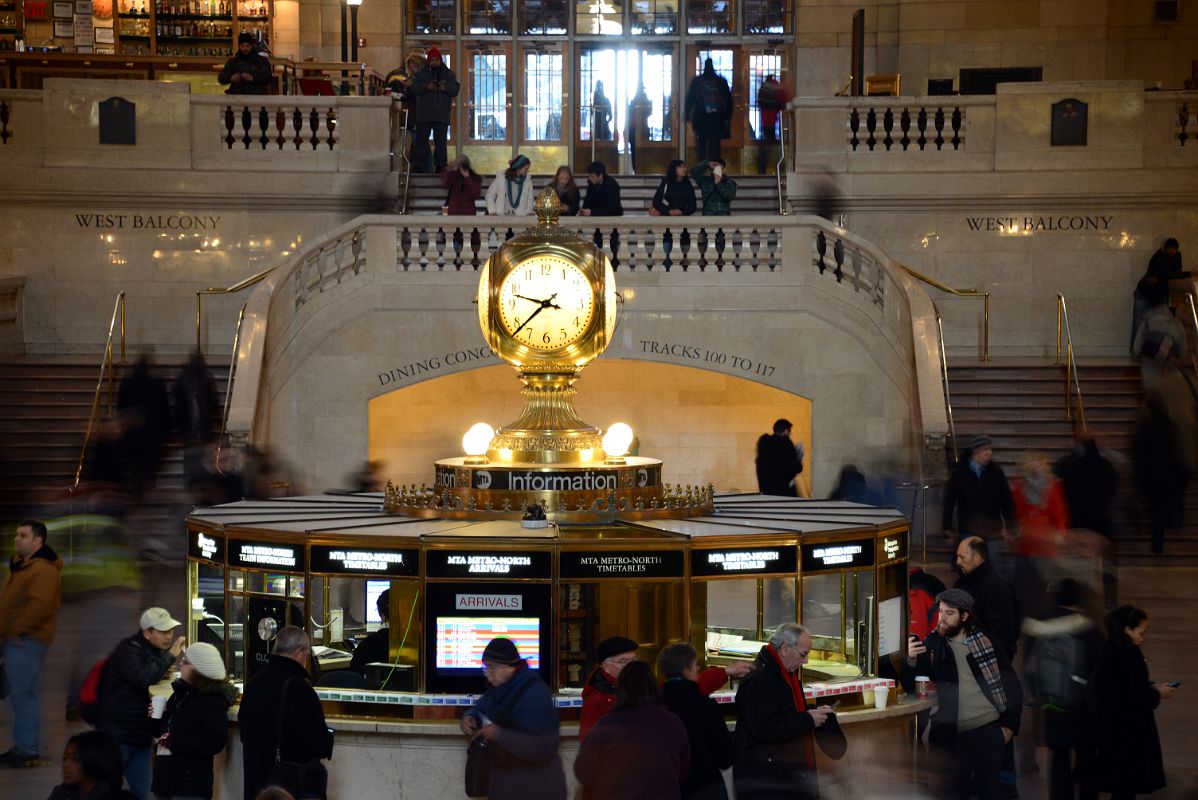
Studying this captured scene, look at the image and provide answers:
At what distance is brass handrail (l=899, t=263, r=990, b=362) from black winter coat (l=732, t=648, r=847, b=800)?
49.4 ft

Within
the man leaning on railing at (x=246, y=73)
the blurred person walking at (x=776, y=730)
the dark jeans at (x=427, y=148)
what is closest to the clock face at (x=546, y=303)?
the blurred person walking at (x=776, y=730)

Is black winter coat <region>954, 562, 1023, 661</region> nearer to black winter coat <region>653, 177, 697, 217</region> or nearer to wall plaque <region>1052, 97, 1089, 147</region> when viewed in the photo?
black winter coat <region>653, 177, 697, 217</region>

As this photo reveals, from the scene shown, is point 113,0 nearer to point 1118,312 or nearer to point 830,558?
point 1118,312

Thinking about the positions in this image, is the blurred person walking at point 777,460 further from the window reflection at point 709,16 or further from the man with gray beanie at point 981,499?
the window reflection at point 709,16

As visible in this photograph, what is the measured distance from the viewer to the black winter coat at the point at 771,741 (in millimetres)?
7648

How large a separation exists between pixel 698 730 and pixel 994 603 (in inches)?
130

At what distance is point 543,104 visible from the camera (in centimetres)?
3011

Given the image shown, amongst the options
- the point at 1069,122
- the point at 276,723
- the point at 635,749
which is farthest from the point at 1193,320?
the point at 635,749

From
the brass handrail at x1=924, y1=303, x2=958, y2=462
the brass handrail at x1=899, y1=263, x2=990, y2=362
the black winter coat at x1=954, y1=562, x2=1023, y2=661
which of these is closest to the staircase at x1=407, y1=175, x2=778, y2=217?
the brass handrail at x1=899, y1=263, x2=990, y2=362

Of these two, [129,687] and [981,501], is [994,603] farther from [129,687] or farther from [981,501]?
[129,687]

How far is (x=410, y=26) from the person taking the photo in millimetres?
29250

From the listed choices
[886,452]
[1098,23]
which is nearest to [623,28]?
[1098,23]

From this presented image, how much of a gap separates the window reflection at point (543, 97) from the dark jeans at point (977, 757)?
22.3 meters

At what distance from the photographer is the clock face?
920 cm
